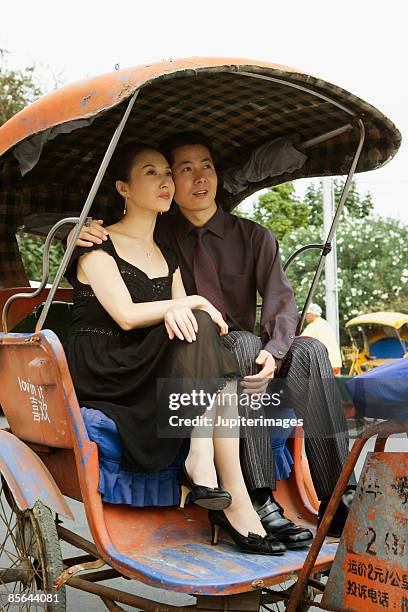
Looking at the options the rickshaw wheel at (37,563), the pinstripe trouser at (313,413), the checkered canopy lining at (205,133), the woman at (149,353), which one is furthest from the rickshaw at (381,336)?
the rickshaw wheel at (37,563)

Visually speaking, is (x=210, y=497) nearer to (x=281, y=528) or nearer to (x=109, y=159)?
(x=281, y=528)

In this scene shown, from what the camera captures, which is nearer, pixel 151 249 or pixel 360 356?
pixel 151 249

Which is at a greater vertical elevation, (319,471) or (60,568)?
(319,471)

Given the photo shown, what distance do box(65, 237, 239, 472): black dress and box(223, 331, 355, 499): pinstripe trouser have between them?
9.0 inches

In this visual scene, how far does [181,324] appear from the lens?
3.02 meters

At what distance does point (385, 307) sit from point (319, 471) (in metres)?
20.7

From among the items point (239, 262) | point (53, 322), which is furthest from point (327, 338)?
point (239, 262)

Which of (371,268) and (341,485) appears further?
(371,268)

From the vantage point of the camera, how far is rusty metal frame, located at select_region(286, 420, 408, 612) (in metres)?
2.52

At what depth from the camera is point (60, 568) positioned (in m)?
3.10

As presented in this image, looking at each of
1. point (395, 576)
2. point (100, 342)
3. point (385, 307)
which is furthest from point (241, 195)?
point (385, 307)

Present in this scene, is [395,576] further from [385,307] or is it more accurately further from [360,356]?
[385,307]

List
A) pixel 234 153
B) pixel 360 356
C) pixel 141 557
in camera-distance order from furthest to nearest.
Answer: pixel 360 356
pixel 234 153
pixel 141 557

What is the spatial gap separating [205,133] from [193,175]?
1.56ft
